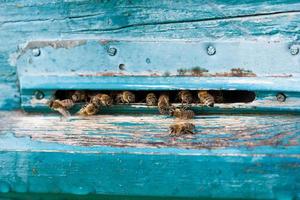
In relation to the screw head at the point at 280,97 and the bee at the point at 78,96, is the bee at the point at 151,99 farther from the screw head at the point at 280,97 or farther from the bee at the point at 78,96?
the screw head at the point at 280,97

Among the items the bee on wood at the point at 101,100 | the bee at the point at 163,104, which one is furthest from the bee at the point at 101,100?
the bee at the point at 163,104

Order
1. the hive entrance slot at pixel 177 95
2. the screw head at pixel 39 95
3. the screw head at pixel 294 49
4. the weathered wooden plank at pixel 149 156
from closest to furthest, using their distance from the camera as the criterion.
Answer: the screw head at pixel 294 49, the weathered wooden plank at pixel 149 156, the hive entrance slot at pixel 177 95, the screw head at pixel 39 95

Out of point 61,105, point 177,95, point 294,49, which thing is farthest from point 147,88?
point 294,49

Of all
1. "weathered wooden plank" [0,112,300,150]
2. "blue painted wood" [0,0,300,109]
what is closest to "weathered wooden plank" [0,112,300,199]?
"weathered wooden plank" [0,112,300,150]

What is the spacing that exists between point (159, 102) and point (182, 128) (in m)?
0.15

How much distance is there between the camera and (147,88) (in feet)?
8.94

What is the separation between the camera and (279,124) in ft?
8.77

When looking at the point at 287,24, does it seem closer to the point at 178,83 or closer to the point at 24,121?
the point at 178,83

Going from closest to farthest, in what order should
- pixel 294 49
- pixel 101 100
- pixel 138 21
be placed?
pixel 294 49 < pixel 138 21 < pixel 101 100

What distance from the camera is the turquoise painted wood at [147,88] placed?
2617mm

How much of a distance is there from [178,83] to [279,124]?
456 mm

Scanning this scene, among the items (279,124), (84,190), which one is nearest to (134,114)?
(84,190)

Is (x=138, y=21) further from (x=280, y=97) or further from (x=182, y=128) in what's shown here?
(x=280, y=97)

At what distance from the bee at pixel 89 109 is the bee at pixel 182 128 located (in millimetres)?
350
